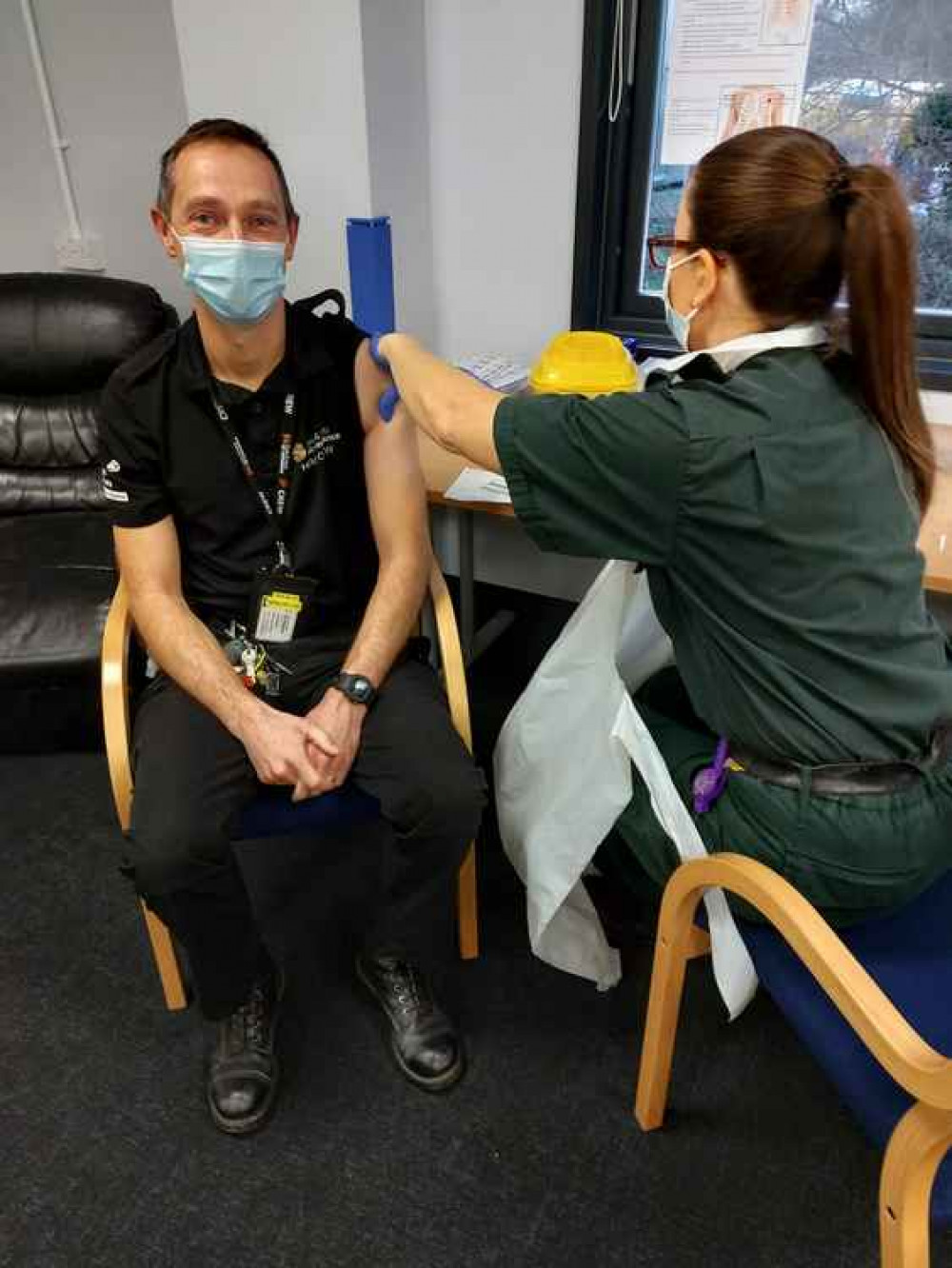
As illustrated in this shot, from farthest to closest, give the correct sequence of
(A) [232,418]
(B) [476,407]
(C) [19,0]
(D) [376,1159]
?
(C) [19,0], (A) [232,418], (D) [376,1159], (B) [476,407]

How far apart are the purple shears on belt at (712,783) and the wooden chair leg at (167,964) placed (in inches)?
34.1

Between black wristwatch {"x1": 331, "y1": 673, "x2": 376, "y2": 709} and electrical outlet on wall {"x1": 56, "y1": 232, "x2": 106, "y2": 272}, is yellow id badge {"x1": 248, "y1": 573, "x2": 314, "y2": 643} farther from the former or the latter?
electrical outlet on wall {"x1": 56, "y1": 232, "x2": 106, "y2": 272}

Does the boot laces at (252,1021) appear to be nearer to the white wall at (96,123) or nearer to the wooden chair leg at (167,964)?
the wooden chair leg at (167,964)

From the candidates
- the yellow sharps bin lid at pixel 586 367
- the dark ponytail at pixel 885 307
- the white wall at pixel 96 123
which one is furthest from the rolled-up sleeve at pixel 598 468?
the white wall at pixel 96 123

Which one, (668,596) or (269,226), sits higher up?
(269,226)

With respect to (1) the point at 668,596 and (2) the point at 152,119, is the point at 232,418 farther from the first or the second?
(2) the point at 152,119

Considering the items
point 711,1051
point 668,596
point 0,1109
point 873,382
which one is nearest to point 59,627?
point 0,1109

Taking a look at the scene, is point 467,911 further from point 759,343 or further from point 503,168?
point 503,168

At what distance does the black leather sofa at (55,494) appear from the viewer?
1.93 metres

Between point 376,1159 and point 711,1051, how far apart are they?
1.87 feet

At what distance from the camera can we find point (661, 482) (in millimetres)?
935

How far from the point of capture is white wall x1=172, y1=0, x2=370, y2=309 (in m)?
1.90

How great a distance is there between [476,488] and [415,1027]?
3.26ft

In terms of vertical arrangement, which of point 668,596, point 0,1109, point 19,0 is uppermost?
point 19,0
